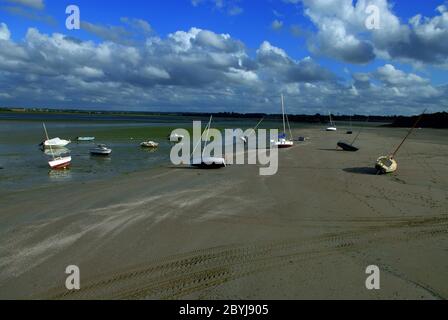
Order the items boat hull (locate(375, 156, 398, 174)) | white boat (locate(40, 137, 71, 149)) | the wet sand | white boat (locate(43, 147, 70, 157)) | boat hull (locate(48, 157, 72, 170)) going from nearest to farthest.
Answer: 1. the wet sand
2. boat hull (locate(375, 156, 398, 174))
3. boat hull (locate(48, 157, 72, 170))
4. white boat (locate(43, 147, 70, 157))
5. white boat (locate(40, 137, 71, 149))

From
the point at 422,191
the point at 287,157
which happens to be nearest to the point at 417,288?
the point at 422,191

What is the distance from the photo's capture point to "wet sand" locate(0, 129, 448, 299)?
327 inches

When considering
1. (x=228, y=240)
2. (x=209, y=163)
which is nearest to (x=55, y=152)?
(x=209, y=163)

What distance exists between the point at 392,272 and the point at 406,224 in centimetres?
414

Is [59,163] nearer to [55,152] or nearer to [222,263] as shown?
[55,152]

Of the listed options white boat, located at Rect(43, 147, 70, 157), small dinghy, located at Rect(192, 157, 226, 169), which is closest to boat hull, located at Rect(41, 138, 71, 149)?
white boat, located at Rect(43, 147, 70, 157)

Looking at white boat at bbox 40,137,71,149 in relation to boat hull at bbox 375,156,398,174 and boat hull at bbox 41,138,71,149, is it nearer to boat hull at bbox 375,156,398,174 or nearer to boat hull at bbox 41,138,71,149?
boat hull at bbox 41,138,71,149

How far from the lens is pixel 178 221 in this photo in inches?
512

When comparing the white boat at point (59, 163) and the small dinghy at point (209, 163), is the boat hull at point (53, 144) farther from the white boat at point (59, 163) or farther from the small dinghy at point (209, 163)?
the small dinghy at point (209, 163)

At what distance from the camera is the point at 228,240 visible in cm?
1117

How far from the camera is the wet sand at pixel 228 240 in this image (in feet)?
27.2

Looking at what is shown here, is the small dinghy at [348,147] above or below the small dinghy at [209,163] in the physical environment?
above

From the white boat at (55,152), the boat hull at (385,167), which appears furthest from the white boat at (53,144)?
the boat hull at (385,167)

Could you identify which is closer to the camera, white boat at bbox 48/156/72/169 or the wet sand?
the wet sand
